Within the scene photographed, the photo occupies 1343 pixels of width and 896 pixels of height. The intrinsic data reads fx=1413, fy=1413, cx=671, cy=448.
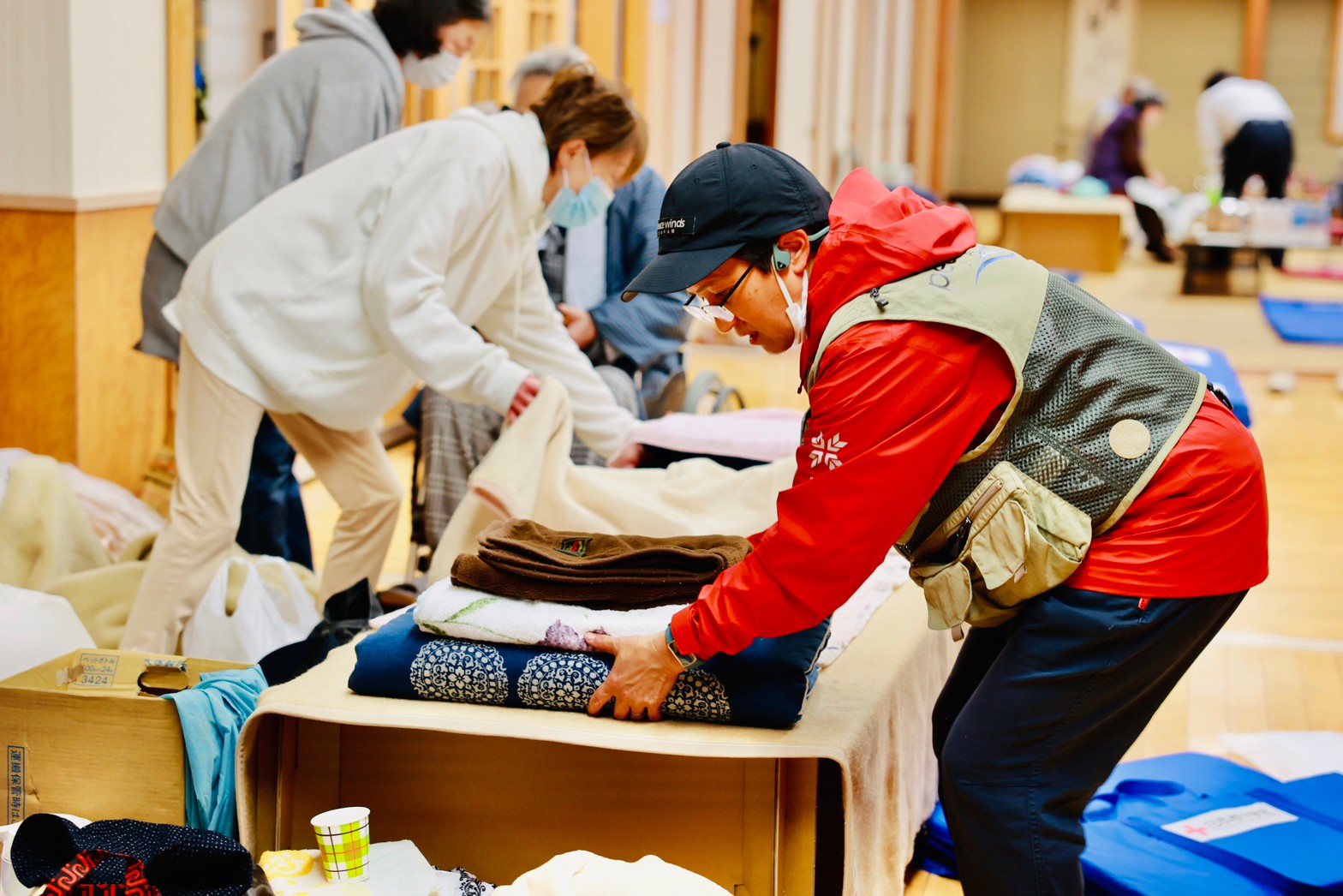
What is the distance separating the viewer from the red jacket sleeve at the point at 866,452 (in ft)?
5.07

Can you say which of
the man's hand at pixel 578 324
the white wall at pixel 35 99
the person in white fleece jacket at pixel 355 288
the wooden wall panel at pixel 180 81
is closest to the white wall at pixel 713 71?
the wooden wall panel at pixel 180 81

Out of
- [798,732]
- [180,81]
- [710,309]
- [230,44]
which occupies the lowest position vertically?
[798,732]

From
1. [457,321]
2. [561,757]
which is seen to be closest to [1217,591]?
[561,757]

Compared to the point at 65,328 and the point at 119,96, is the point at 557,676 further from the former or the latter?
the point at 119,96

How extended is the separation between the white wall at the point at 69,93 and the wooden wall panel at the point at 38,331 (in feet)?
0.34

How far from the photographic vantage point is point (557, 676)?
1883mm

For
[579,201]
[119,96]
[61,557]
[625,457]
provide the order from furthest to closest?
[119,96] < [625,457] < [61,557] < [579,201]

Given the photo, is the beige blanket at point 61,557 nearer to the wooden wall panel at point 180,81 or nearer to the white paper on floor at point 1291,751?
the wooden wall panel at point 180,81

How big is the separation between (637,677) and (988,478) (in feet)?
1.70

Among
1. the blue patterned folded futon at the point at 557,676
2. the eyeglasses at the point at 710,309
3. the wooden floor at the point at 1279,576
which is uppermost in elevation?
the eyeglasses at the point at 710,309

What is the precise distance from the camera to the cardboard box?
2010mm

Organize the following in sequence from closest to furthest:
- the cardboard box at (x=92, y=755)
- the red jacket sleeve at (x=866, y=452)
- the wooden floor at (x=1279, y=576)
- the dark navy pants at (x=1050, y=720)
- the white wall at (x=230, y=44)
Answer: the red jacket sleeve at (x=866, y=452) → the dark navy pants at (x=1050, y=720) → the cardboard box at (x=92, y=755) → the wooden floor at (x=1279, y=576) → the white wall at (x=230, y=44)

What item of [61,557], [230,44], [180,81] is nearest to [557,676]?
[61,557]

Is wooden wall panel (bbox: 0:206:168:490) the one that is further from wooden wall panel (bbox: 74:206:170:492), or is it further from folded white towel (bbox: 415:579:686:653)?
folded white towel (bbox: 415:579:686:653)
